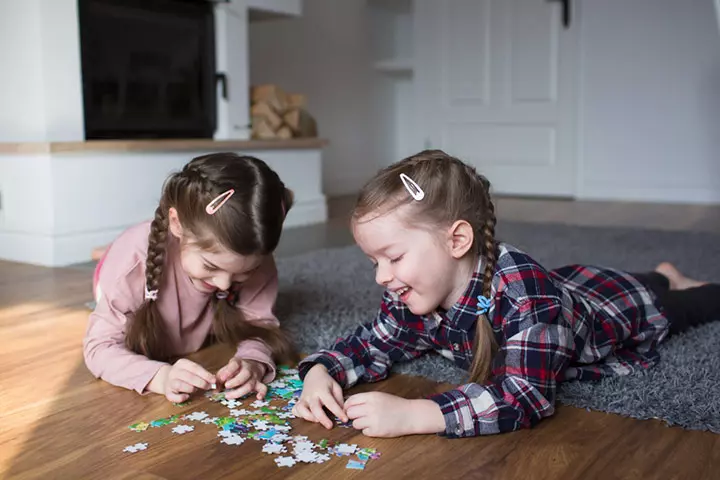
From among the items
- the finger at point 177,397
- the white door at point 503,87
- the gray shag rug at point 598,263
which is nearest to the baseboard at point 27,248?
the gray shag rug at point 598,263

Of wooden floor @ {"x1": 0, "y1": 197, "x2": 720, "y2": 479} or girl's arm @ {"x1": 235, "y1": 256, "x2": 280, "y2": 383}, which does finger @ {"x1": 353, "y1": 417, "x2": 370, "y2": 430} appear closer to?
wooden floor @ {"x1": 0, "y1": 197, "x2": 720, "y2": 479}

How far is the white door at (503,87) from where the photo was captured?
5.22m

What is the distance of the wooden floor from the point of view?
107 centimetres

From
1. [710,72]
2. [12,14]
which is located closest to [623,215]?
[710,72]

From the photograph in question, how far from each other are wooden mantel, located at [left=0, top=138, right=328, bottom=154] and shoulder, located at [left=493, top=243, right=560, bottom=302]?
1.98 m

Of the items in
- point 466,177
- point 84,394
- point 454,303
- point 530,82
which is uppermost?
point 530,82

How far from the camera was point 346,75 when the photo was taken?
5574 mm

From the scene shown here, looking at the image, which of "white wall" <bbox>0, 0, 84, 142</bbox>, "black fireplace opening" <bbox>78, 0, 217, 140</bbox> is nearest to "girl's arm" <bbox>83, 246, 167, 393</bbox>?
"white wall" <bbox>0, 0, 84, 142</bbox>

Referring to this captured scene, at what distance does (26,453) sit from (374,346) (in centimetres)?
61

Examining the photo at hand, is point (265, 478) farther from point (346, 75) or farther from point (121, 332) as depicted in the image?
point (346, 75)

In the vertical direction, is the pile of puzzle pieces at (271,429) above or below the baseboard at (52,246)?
below

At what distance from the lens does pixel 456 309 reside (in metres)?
1.29

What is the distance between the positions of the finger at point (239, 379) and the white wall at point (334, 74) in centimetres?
356

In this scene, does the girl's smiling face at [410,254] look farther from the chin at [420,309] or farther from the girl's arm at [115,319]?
the girl's arm at [115,319]
